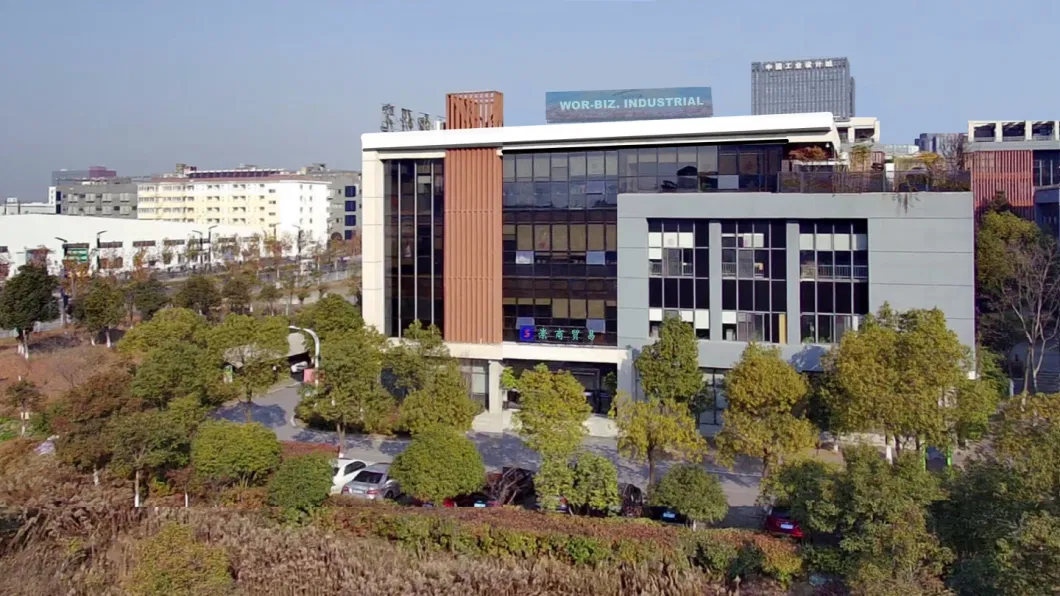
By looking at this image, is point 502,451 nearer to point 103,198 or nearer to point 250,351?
point 250,351

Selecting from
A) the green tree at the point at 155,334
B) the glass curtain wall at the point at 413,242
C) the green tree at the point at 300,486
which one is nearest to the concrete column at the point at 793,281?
the glass curtain wall at the point at 413,242

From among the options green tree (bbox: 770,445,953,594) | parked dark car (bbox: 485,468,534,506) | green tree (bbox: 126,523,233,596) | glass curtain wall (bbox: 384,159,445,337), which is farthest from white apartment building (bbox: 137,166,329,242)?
green tree (bbox: 770,445,953,594)

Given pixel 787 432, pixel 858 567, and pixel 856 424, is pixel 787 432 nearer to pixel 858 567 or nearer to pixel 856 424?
pixel 856 424

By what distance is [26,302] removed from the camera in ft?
92.0

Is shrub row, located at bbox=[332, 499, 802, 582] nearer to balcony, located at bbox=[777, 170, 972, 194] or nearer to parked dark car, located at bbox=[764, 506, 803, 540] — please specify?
parked dark car, located at bbox=[764, 506, 803, 540]

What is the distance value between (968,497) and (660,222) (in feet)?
32.8

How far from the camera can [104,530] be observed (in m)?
13.7

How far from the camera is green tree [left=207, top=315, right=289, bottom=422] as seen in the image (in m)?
19.7

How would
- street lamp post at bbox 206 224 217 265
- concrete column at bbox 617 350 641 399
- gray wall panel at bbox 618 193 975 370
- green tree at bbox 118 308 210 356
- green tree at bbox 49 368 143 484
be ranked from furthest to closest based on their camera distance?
street lamp post at bbox 206 224 217 265 < green tree at bbox 118 308 210 356 < concrete column at bbox 617 350 641 399 < gray wall panel at bbox 618 193 975 370 < green tree at bbox 49 368 143 484

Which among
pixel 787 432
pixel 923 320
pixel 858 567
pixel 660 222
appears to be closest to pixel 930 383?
pixel 923 320

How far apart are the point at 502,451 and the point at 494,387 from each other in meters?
3.05

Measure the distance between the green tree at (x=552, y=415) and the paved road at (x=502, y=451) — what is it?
7.78 ft

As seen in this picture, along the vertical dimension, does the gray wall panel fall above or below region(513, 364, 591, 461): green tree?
above

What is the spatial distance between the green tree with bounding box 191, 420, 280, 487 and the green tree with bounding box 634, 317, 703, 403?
6.75 m
